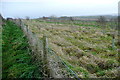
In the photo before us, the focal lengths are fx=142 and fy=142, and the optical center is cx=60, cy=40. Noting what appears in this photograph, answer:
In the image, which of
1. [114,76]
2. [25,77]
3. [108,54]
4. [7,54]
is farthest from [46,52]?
[108,54]

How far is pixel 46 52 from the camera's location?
16.0ft

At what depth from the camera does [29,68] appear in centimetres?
538

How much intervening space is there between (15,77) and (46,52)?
4.77ft

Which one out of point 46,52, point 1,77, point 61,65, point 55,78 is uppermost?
point 46,52

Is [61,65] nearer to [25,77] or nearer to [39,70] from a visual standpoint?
[39,70]

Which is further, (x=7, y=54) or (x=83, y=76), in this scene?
(x=7, y=54)

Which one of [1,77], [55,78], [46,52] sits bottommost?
[1,77]

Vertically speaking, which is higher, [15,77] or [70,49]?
[70,49]

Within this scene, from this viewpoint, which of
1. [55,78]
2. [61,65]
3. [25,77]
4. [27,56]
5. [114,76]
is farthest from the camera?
[27,56]

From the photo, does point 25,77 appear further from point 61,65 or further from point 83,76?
point 83,76

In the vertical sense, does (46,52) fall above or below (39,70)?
above

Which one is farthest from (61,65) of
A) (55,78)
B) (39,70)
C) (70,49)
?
(70,49)

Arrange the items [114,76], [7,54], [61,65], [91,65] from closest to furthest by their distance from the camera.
A: 1. [61,65]
2. [114,76]
3. [91,65]
4. [7,54]

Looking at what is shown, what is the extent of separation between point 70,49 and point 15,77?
4.28 meters
